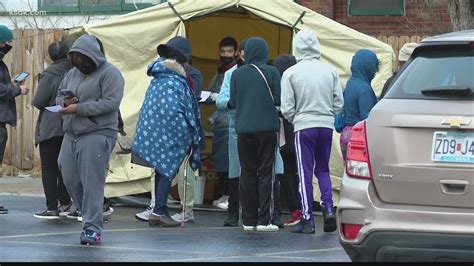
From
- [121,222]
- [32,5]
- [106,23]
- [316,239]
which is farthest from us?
[32,5]

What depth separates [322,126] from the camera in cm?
1089

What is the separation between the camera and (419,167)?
686 centimetres

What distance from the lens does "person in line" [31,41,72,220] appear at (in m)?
11.9

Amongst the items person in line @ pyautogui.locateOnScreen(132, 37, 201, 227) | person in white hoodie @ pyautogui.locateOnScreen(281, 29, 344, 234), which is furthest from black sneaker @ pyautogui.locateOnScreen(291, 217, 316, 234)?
person in line @ pyautogui.locateOnScreen(132, 37, 201, 227)

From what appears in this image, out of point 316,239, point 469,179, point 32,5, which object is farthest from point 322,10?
point 469,179

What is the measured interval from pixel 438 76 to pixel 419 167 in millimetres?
631

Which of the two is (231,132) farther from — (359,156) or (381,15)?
(381,15)

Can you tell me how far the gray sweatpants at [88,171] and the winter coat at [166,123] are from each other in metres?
1.43

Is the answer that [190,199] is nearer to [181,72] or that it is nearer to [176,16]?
[181,72]

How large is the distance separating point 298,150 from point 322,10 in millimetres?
7217

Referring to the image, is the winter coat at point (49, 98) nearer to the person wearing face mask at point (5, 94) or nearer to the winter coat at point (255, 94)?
the person wearing face mask at point (5, 94)

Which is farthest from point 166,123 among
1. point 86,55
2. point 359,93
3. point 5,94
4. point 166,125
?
point 5,94

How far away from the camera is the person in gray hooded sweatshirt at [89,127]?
31.4 feet

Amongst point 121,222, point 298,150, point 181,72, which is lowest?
point 121,222
